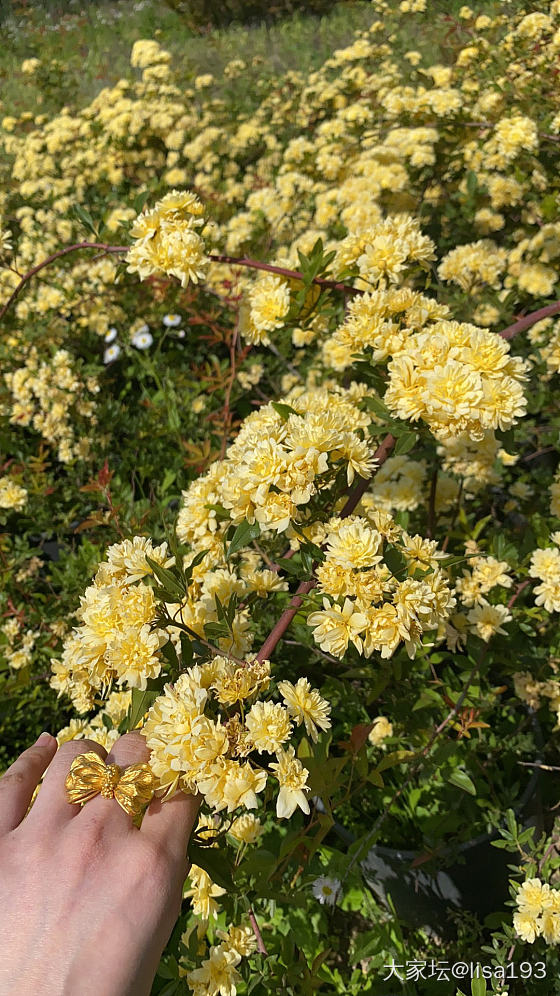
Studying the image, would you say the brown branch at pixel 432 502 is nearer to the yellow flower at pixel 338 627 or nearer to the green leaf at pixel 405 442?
the green leaf at pixel 405 442

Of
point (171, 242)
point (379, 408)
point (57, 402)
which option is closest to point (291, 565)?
point (379, 408)

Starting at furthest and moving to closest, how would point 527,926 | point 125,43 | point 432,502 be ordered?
point 125,43, point 432,502, point 527,926

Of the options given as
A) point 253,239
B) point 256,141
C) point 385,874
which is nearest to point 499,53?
point 253,239

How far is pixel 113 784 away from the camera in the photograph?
768mm

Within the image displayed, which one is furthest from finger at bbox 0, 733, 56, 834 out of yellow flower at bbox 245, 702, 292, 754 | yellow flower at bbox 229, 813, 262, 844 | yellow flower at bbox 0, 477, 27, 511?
yellow flower at bbox 0, 477, 27, 511

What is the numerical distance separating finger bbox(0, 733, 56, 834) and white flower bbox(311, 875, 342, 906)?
106cm

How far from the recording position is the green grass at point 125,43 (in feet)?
22.4

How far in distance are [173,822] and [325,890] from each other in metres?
1.09

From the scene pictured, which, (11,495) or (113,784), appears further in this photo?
(11,495)

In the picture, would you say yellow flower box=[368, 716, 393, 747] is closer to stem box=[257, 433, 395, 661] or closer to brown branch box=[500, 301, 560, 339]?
stem box=[257, 433, 395, 661]

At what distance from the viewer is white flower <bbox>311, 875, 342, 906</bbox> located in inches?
63.8

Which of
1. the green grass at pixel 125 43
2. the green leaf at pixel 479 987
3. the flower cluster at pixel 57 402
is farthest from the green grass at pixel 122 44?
the green leaf at pixel 479 987

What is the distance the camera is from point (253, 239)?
3.16 m

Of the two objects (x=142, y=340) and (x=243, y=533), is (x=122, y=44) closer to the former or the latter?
(x=142, y=340)
